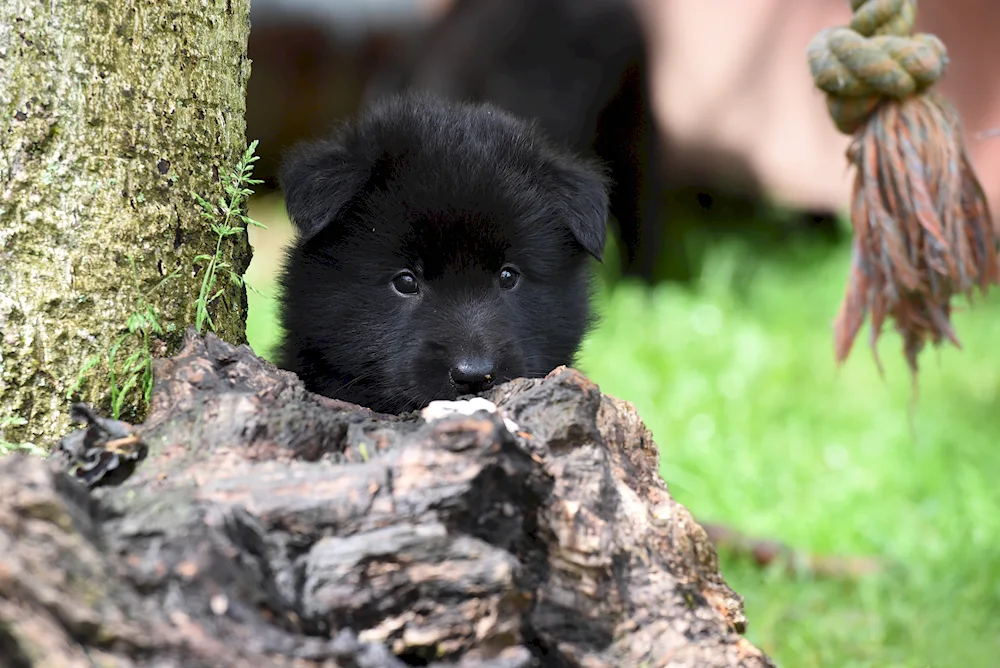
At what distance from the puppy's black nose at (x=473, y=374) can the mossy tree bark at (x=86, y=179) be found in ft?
2.02

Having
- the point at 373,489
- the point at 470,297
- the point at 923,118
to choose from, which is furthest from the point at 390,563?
the point at 923,118

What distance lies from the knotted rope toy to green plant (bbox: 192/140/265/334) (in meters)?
1.39

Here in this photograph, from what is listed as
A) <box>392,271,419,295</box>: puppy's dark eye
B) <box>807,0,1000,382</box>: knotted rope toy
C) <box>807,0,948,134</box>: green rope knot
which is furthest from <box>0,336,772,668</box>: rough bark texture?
<box>807,0,948,134</box>: green rope knot

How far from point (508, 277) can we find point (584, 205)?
0.29 metres

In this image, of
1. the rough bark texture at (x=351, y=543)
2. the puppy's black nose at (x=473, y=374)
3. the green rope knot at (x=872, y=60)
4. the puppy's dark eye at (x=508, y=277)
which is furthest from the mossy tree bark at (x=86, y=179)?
the green rope knot at (x=872, y=60)

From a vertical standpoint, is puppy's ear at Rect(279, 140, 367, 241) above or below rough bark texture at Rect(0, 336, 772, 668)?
above

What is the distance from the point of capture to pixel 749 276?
23.8ft

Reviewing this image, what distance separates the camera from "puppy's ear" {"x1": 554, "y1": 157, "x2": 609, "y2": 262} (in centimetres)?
264

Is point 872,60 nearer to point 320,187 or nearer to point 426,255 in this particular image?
point 426,255

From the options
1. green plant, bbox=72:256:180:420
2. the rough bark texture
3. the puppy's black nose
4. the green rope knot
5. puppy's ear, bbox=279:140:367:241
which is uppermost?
the green rope knot

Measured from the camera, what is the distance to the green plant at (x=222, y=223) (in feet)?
6.51

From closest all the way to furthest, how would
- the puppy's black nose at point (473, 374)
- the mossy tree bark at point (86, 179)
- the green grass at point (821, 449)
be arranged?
1. the mossy tree bark at point (86, 179)
2. the puppy's black nose at point (473, 374)
3. the green grass at point (821, 449)

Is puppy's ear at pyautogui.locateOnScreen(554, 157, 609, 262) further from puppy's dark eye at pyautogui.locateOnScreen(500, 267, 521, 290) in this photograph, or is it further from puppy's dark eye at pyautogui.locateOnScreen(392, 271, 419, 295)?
puppy's dark eye at pyautogui.locateOnScreen(392, 271, 419, 295)

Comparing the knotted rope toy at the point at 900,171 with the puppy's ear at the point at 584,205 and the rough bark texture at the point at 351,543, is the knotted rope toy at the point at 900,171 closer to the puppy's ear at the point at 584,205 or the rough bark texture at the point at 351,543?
the puppy's ear at the point at 584,205
